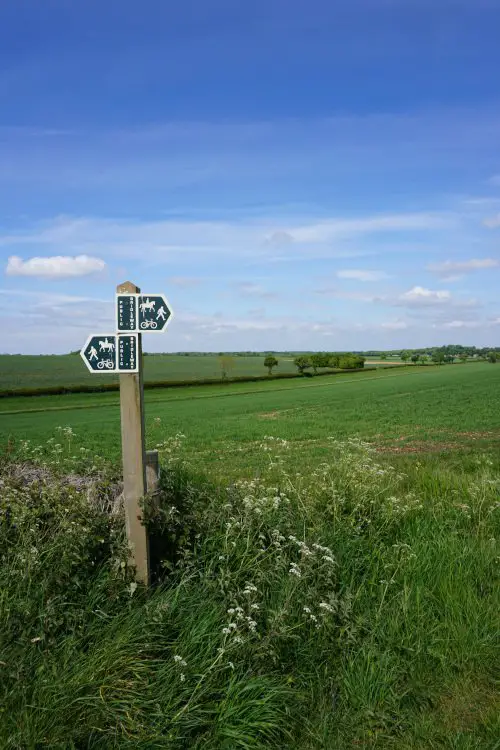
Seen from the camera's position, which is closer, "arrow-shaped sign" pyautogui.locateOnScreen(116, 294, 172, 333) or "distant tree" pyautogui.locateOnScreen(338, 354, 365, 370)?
"arrow-shaped sign" pyautogui.locateOnScreen(116, 294, 172, 333)

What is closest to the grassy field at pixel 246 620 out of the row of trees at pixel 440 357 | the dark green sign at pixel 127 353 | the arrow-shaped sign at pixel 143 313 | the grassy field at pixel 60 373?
the dark green sign at pixel 127 353

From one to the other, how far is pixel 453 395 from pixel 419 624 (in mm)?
45127

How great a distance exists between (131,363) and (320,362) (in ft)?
273

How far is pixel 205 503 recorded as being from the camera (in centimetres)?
657

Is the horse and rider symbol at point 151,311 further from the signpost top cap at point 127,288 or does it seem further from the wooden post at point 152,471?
the wooden post at point 152,471

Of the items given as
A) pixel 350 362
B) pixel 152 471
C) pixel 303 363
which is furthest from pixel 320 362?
pixel 152 471

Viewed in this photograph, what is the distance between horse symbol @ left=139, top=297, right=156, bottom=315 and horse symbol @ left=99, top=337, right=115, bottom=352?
416mm

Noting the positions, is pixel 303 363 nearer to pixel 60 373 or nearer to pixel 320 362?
pixel 320 362

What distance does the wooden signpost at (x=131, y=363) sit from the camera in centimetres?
568

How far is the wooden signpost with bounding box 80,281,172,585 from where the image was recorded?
5684 millimetres

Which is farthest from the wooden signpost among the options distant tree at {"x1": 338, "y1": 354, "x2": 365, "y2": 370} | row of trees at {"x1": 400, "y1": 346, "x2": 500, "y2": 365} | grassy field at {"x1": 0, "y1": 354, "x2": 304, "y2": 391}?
row of trees at {"x1": 400, "y1": 346, "x2": 500, "y2": 365}

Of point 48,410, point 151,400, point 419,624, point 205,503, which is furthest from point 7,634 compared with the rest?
point 151,400

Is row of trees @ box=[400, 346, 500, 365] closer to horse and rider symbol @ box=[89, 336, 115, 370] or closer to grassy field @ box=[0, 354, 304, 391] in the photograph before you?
grassy field @ box=[0, 354, 304, 391]

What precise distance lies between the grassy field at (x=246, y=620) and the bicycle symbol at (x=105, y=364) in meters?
1.39
